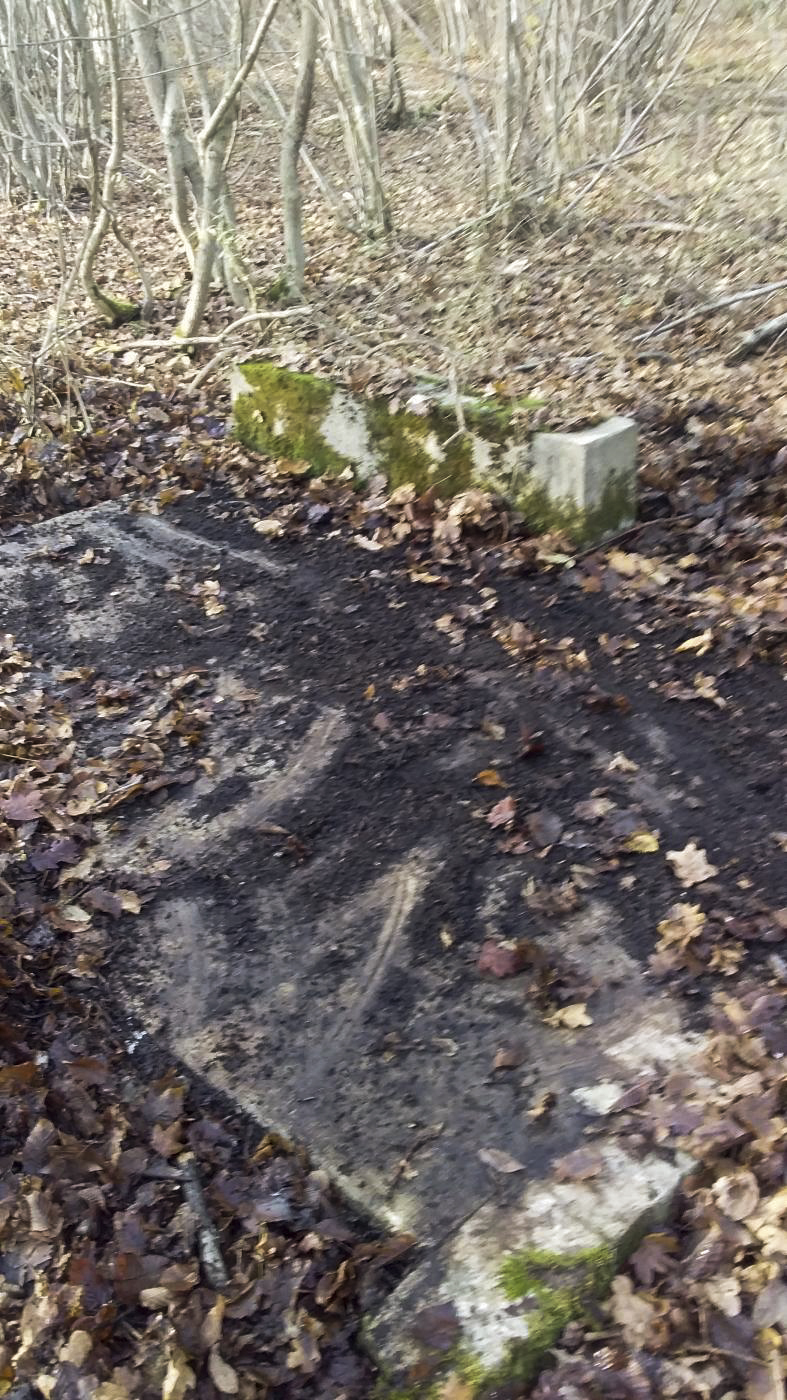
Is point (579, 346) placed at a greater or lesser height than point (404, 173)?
lesser

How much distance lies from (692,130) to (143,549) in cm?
784

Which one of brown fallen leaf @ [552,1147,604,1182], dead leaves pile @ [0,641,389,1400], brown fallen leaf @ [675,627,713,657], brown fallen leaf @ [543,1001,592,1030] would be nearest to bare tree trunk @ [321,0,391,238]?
brown fallen leaf @ [675,627,713,657]

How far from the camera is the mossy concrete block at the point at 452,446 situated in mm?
5730

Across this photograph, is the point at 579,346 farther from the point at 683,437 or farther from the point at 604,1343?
the point at 604,1343

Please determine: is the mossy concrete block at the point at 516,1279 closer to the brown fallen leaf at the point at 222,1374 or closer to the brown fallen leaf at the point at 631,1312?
the brown fallen leaf at the point at 631,1312

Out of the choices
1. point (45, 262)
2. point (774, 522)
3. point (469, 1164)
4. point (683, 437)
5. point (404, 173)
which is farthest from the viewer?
point (404, 173)

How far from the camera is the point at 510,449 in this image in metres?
5.91

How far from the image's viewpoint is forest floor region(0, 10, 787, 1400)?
269cm

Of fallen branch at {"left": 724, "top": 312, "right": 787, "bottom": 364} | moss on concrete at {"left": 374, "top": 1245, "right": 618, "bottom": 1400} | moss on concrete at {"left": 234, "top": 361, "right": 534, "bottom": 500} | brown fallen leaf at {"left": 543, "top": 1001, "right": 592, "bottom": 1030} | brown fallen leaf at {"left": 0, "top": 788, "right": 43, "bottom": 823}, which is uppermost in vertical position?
fallen branch at {"left": 724, "top": 312, "right": 787, "bottom": 364}

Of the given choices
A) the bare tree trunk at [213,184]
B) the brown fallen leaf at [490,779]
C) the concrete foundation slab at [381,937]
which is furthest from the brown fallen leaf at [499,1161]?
the bare tree trunk at [213,184]

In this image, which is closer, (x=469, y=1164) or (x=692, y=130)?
(x=469, y=1164)

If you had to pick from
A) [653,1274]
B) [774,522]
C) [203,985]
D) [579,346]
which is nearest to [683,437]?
[774,522]

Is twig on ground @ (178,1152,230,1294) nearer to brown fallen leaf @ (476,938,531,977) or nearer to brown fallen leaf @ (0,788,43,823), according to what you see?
brown fallen leaf @ (476,938,531,977)

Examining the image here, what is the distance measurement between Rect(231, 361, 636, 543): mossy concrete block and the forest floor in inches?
8.4
